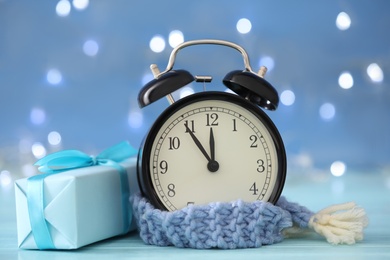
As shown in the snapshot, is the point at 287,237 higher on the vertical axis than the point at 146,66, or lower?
lower

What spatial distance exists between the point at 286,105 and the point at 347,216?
6.18 feet

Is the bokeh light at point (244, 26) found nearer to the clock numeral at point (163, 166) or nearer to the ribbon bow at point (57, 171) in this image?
the ribbon bow at point (57, 171)

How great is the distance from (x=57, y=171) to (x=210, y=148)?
1.15ft

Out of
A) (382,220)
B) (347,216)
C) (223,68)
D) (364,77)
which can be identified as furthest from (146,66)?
(347,216)

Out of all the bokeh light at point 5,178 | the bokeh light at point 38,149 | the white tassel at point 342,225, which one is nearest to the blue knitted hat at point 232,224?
the white tassel at point 342,225

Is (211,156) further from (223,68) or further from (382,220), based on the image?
(223,68)

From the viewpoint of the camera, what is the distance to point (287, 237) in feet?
5.92

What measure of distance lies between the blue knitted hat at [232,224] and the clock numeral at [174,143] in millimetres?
131

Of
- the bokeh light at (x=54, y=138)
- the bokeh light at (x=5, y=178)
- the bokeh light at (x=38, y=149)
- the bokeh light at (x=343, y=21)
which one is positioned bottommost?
the bokeh light at (x=5, y=178)

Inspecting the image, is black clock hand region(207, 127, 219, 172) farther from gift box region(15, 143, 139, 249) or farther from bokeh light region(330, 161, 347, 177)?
bokeh light region(330, 161, 347, 177)

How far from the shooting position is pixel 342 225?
5.62 feet

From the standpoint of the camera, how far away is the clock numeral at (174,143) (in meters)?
1.72

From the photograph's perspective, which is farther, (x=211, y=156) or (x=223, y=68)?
(x=223, y=68)

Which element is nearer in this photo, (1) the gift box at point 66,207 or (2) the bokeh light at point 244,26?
(1) the gift box at point 66,207
